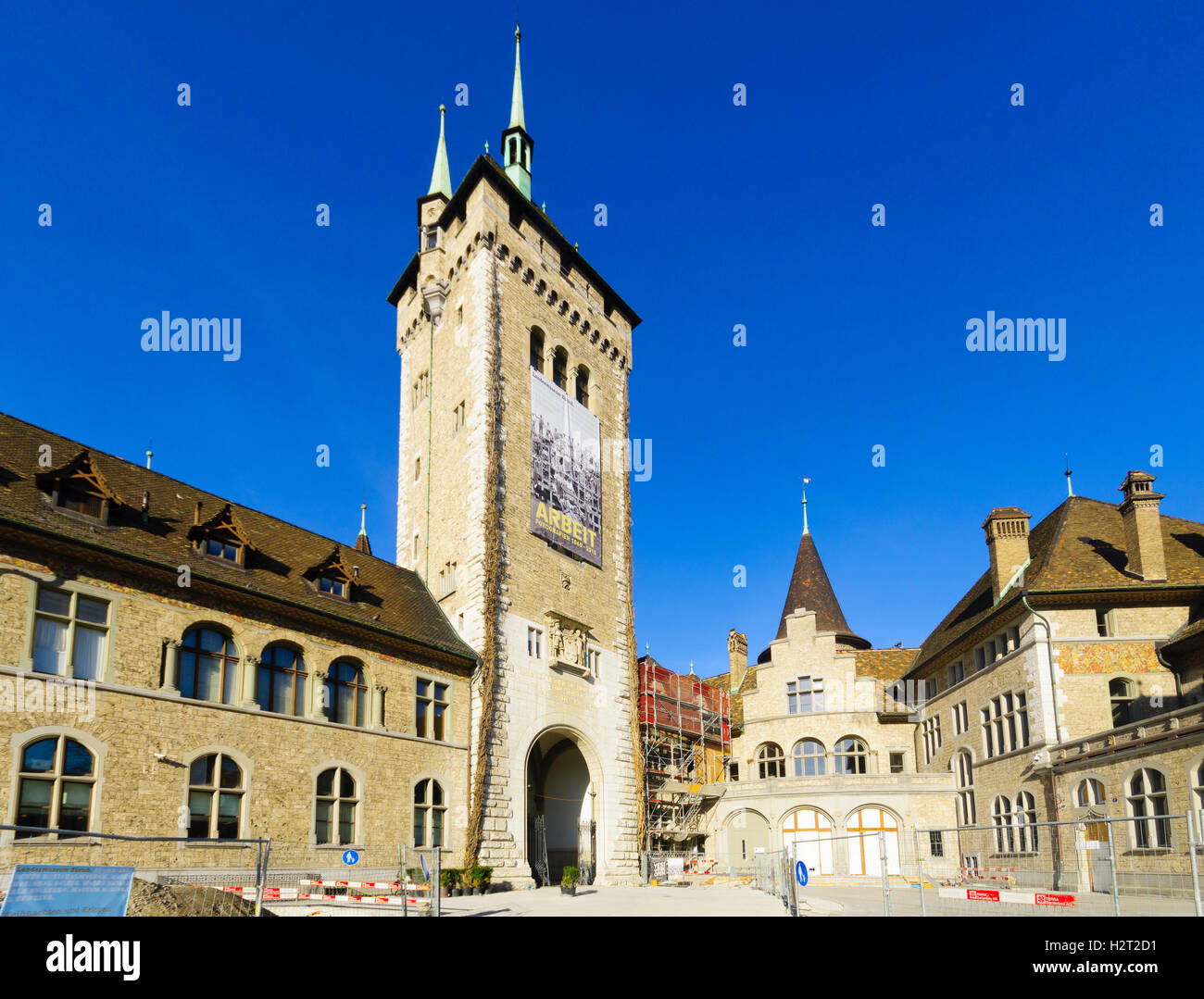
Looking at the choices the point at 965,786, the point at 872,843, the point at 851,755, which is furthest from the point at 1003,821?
the point at 851,755

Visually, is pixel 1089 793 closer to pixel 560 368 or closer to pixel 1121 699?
pixel 1121 699

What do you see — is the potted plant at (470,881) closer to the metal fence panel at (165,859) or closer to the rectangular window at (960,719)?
the metal fence panel at (165,859)

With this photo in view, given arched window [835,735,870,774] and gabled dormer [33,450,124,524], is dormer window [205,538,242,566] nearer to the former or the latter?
gabled dormer [33,450,124,524]

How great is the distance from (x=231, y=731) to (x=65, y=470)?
23.7ft

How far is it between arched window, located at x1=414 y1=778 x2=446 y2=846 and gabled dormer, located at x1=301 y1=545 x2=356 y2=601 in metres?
6.15

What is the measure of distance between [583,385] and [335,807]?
21.2m

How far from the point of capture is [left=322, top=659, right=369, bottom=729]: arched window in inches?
1019

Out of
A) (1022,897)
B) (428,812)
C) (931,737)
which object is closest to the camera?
(1022,897)

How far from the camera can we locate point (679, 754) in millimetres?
45719

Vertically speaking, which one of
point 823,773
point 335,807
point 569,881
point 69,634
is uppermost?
point 69,634

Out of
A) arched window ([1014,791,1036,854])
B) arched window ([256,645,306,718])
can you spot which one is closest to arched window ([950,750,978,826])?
arched window ([1014,791,1036,854])

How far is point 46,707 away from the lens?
63.2ft

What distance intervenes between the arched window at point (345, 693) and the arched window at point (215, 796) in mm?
3426
